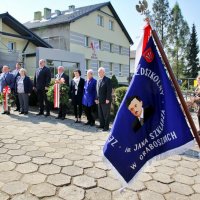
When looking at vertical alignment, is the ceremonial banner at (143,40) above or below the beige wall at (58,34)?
below

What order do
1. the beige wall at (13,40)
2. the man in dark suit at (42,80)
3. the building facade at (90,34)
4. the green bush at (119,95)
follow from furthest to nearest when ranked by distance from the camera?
the building facade at (90,34) → the beige wall at (13,40) → the green bush at (119,95) → the man in dark suit at (42,80)

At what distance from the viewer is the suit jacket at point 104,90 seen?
26.5ft

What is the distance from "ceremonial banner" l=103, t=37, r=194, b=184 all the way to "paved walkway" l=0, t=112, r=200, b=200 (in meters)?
1.44

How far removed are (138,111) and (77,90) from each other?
6.69m

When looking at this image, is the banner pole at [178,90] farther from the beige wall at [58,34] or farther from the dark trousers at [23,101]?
the beige wall at [58,34]

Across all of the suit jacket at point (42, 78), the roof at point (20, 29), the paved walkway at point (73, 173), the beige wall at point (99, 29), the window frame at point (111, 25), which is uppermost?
the window frame at point (111, 25)

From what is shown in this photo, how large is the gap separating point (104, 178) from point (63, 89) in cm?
550

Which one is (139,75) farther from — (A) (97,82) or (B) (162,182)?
(A) (97,82)

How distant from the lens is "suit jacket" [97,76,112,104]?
26.5 feet

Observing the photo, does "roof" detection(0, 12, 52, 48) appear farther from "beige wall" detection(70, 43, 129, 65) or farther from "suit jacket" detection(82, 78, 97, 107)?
"suit jacket" detection(82, 78, 97, 107)

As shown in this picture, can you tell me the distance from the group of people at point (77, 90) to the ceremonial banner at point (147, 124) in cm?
549

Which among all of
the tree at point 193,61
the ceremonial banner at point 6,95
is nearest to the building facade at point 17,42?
the ceremonial banner at point 6,95

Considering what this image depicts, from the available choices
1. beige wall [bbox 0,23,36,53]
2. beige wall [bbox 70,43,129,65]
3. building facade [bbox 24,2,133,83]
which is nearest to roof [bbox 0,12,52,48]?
beige wall [bbox 0,23,36,53]

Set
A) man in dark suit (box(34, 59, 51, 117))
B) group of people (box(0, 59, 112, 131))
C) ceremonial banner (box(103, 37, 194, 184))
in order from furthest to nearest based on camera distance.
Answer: man in dark suit (box(34, 59, 51, 117))
group of people (box(0, 59, 112, 131))
ceremonial banner (box(103, 37, 194, 184))
